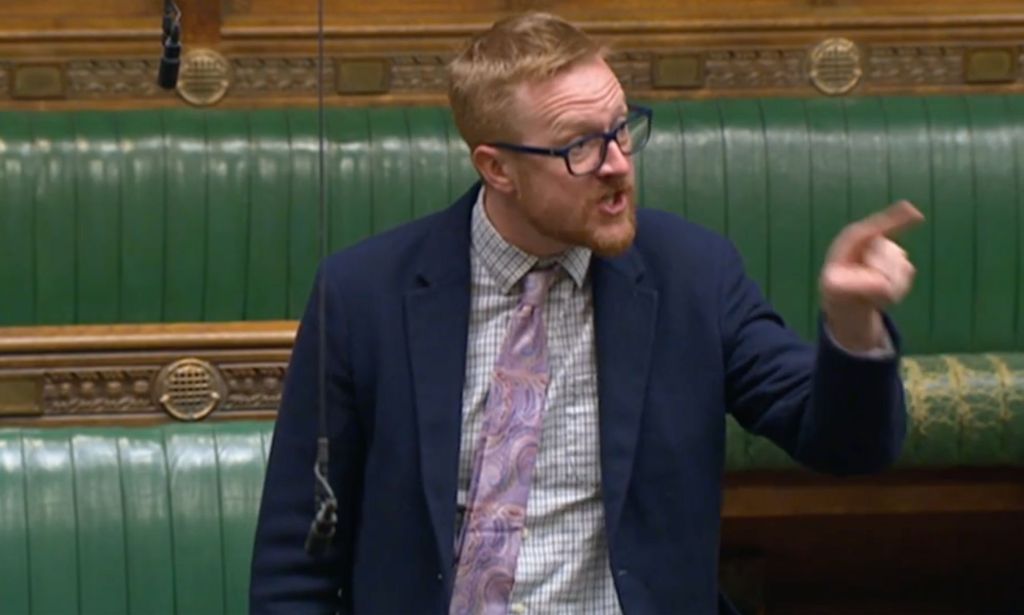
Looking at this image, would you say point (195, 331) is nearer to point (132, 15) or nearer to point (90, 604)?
point (90, 604)

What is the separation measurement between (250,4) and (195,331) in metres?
1.27

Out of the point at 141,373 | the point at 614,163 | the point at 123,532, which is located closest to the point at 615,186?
the point at 614,163

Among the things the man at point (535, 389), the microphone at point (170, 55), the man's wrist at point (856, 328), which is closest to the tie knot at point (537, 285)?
the man at point (535, 389)

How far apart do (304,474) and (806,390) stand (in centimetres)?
33

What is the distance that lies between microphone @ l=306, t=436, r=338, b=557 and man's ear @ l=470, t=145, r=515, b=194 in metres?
0.20

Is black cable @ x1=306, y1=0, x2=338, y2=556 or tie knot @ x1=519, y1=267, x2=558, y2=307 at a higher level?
tie knot @ x1=519, y1=267, x2=558, y2=307

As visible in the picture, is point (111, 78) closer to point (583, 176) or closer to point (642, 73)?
point (642, 73)

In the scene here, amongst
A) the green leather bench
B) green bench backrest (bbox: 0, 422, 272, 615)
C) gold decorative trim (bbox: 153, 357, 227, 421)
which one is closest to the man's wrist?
green bench backrest (bbox: 0, 422, 272, 615)

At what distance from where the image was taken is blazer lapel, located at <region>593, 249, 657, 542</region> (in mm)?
1413

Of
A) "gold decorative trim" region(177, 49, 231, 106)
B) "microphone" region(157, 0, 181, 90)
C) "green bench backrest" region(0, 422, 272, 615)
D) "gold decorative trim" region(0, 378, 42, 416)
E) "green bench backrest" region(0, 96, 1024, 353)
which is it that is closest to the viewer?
"microphone" region(157, 0, 181, 90)

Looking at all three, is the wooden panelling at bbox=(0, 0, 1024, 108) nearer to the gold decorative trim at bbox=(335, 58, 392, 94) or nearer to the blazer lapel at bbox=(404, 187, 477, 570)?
the gold decorative trim at bbox=(335, 58, 392, 94)

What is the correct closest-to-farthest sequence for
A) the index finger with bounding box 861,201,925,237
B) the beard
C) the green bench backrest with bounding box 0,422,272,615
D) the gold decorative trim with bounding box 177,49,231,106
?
1. the index finger with bounding box 861,201,925,237
2. the beard
3. the green bench backrest with bounding box 0,422,272,615
4. the gold decorative trim with bounding box 177,49,231,106

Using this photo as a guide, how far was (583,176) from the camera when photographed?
4.58ft

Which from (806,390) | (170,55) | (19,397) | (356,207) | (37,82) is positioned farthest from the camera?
(37,82)
